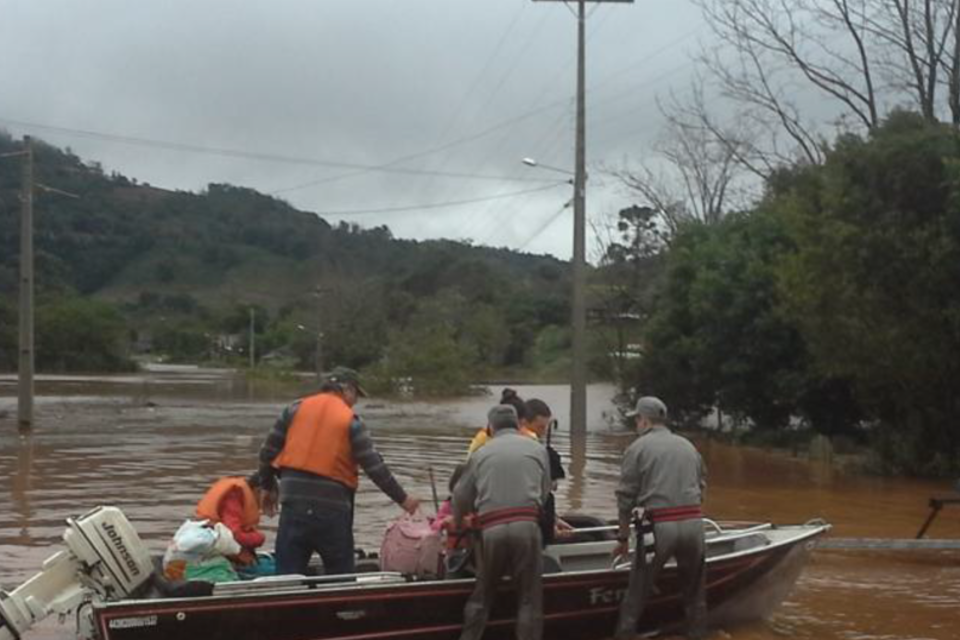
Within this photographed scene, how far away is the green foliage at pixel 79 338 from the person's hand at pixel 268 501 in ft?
260

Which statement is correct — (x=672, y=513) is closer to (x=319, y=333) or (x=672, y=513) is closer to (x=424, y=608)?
(x=424, y=608)

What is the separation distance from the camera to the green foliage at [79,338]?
8706 cm

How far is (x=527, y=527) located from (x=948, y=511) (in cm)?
1256

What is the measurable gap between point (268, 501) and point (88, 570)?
5.33ft

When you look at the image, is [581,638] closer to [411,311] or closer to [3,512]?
[3,512]

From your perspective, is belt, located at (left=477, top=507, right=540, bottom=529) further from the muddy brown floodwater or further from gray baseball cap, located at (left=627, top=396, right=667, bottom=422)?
the muddy brown floodwater

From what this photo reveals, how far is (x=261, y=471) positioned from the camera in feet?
33.8

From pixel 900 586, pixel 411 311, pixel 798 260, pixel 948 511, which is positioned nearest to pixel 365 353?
pixel 411 311

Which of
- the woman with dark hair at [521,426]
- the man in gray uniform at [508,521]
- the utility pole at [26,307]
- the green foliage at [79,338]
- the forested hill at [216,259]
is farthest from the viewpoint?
the forested hill at [216,259]

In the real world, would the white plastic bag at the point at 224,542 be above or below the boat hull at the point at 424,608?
above

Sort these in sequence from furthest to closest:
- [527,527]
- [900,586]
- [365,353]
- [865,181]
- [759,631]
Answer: [365,353]
[865,181]
[900,586]
[759,631]
[527,527]

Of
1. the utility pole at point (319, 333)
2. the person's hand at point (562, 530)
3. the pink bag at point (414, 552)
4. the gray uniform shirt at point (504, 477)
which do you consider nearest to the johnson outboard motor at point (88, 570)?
the pink bag at point (414, 552)

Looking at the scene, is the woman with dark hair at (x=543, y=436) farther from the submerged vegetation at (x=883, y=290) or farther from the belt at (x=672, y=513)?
the submerged vegetation at (x=883, y=290)

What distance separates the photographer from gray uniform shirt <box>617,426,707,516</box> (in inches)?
402
